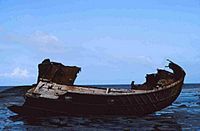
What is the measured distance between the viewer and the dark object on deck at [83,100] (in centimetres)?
2056

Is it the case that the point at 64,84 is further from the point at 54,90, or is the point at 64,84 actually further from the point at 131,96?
the point at 131,96

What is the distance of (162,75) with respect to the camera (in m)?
23.8

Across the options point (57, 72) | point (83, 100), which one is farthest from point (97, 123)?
point (57, 72)

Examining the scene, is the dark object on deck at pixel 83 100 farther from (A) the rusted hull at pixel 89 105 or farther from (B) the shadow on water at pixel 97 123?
(B) the shadow on water at pixel 97 123

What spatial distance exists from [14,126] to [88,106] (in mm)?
4784

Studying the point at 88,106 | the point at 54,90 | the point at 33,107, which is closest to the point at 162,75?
the point at 88,106

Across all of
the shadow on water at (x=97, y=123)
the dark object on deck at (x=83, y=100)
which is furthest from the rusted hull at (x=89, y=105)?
the shadow on water at (x=97, y=123)

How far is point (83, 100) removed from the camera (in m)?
20.7

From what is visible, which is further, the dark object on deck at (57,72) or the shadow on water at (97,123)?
the dark object on deck at (57,72)

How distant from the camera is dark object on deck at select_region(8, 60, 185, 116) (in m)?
20.6

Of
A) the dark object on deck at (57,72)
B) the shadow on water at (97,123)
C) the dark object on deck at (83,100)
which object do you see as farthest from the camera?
the dark object on deck at (57,72)

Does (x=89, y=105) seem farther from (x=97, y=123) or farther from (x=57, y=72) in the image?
(x=57, y=72)

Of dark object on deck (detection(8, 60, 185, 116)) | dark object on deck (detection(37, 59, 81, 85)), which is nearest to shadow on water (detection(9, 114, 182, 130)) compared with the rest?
dark object on deck (detection(8, 60, 185, 116))

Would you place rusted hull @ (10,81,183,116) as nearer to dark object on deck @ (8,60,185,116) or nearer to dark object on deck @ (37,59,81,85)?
dark object on deck @ (8,60,185,116)
